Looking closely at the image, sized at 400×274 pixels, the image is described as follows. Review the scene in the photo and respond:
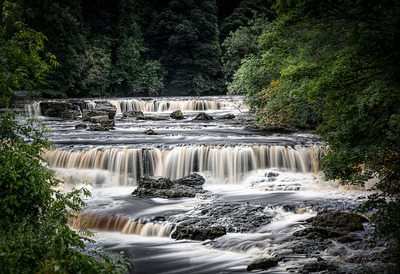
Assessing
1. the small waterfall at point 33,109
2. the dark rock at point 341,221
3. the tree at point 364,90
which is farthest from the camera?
the small waterfall at point 33,109

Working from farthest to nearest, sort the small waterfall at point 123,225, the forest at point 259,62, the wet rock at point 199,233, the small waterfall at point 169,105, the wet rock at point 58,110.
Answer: the small waterfall at point 169,105 < the wet rock at point 58,110 < the small waterfall at point 123,225 < the wet rock at point 199,233 < the forest at point 259,62

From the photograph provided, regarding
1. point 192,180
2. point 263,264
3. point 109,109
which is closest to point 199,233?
point 263,264

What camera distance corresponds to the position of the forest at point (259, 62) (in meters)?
5.25

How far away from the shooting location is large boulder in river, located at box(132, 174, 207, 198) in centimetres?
1123

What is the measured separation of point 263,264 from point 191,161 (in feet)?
27.3

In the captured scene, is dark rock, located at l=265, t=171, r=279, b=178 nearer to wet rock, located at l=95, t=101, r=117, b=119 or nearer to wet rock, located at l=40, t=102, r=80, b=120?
wet rock, located at l=95, t=101, r=117, b=119

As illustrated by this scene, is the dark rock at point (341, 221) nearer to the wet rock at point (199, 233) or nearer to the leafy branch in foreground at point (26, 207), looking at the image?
the wet rock at point (199, 233)

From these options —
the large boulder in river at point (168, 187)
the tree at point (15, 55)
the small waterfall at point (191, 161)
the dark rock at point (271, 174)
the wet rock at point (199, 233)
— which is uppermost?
the tree at point (15, 55)

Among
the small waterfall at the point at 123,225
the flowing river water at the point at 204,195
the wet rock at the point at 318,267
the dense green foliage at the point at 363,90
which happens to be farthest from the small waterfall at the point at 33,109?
the wet rock at the point at 318,267

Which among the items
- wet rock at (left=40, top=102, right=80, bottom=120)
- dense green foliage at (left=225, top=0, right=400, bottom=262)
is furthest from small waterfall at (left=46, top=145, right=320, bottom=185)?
wet rock at (left=40, top=102, right=80, bottom=120)

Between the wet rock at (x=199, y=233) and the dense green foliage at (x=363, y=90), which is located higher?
the dense green foliage at (x=363, y=90)

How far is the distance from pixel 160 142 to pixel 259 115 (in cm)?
A: 606

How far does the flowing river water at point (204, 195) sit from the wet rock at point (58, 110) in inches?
335

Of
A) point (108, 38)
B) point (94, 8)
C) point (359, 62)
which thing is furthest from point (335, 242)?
point (94, 8)
